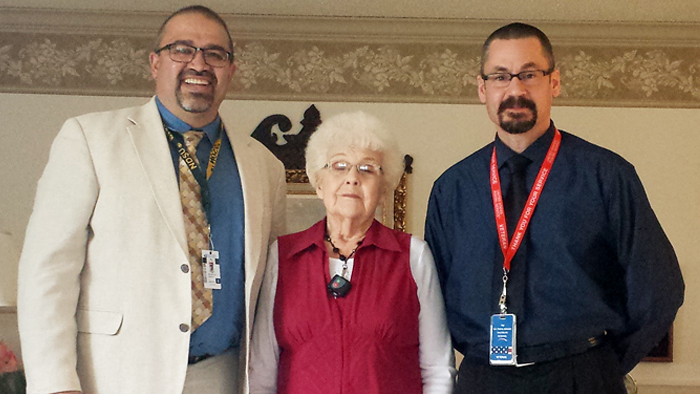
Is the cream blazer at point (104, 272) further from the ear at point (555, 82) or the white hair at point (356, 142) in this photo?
the ear at point (555, 82)

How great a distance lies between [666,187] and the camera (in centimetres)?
473

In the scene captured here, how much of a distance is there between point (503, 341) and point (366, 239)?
48 cm

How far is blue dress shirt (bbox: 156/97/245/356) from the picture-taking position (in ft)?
6.66

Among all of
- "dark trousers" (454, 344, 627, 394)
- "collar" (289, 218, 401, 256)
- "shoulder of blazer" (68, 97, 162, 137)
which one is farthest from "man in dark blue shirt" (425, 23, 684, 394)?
"shoulder of blazer" (68, 97, 162, 137)

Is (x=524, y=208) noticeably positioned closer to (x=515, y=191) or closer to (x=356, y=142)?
(x=515, y=191)

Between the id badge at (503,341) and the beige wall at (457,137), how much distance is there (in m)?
2.69

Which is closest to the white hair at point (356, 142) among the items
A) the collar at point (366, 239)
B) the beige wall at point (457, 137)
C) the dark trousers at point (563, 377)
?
the collar at point (366, 239)

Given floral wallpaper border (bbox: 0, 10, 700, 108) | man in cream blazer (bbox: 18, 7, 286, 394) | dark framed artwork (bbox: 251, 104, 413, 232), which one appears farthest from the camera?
floral wallpaper border (bbox: 0, 10, 700, 108)

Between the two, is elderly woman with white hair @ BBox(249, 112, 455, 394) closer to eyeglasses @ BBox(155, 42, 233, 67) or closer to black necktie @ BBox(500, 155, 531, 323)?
black necktie @ BBox(500, 155, 531, 323)

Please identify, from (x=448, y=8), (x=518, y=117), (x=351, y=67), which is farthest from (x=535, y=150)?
(x=351, y=67)

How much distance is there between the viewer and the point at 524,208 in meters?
2.12

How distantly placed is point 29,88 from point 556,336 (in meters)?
3.93

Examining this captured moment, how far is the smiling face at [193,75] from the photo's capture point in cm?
210

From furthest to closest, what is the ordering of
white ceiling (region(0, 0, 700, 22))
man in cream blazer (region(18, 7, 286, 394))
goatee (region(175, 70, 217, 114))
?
white ceiling (region(0, 0, 700, 22)), goatee (region(175, 70, 217, 114)), man in cream blazer (region(18, 7, 286, 394))
